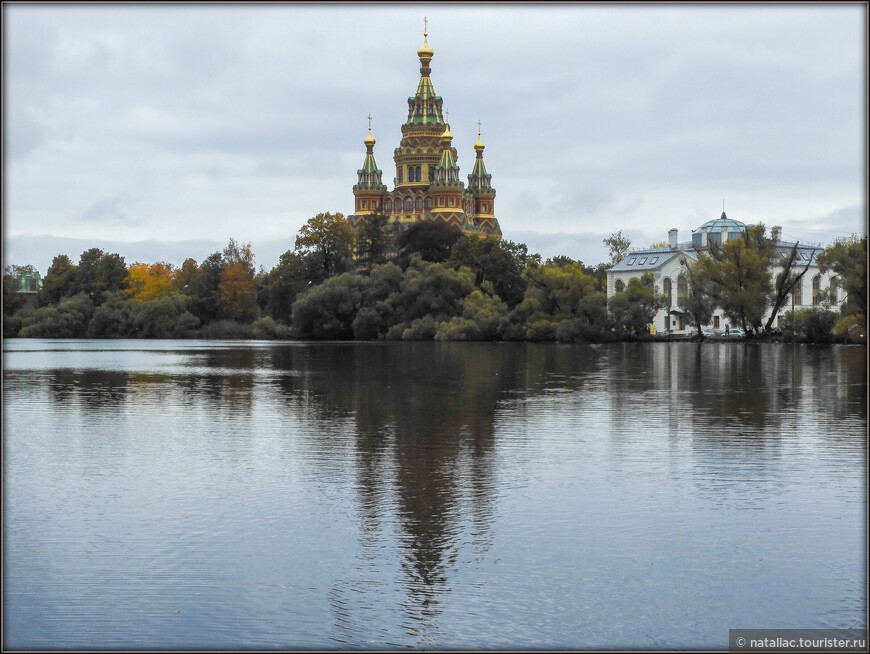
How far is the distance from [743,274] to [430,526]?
56.7 metres

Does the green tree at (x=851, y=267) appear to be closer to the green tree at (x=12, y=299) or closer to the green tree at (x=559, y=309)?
the green tree at (x=559, y=309)

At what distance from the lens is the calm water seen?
750 cm

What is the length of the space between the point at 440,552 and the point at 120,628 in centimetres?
292

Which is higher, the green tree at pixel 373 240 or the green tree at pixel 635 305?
the green tree at pixel 373 240

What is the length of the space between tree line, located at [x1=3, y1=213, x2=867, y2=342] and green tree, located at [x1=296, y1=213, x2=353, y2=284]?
11cm

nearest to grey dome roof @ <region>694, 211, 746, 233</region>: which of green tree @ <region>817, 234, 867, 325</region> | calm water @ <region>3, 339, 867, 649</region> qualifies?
green tree @ <region>817, 234, 867, 325</region>

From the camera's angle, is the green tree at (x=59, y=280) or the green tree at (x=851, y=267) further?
the green tree at (x=59, y=280)

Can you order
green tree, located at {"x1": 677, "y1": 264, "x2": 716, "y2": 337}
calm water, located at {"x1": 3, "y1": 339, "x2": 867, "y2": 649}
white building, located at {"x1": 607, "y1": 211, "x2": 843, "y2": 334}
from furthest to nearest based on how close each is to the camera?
1. white building, located at {"x1": 607, "y1": 211, "x2": 843, "y2": 334}
2. green tree, located at {"x1": 677, "y1": 264, "x2": 716, "y2": 337}
3. calm water, located at {"x1": 3, "y1": 339, "x2": 867, "y2": 649}

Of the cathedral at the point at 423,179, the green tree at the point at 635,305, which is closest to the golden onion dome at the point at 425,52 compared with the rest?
the cathedral at the point at 423,179

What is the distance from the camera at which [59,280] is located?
3895 inches

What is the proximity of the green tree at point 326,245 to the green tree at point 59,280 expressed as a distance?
894 inches

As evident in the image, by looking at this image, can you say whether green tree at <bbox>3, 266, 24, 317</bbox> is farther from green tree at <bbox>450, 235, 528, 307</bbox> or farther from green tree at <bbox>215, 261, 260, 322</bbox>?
green tree at <bbox>450, 235, 528, 307</bbox>

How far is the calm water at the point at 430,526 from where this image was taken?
7.50 metres

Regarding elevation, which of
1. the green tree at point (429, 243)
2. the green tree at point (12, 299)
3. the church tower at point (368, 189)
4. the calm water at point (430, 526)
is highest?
the church tower at point (368, 189)
